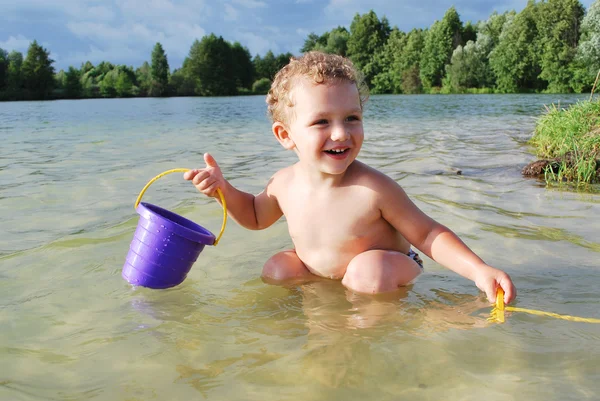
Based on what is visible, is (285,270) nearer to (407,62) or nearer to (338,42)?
(407,62)

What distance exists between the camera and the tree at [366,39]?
7638 centimetres

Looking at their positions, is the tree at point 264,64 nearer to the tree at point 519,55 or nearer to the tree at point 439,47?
the tree at point 439,47

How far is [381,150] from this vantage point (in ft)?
27.8

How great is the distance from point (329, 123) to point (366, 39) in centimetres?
7880

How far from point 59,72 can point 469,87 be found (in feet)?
156

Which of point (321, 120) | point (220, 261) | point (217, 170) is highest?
point (321, 120)

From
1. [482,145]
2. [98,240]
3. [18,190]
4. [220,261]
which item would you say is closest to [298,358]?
[220,261]

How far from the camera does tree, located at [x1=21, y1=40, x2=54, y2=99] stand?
5869cm

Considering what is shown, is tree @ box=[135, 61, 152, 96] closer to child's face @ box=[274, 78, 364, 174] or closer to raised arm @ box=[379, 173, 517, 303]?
child's face @ box=[274, 78, 364, 174]

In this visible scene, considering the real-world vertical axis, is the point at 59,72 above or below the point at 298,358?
above

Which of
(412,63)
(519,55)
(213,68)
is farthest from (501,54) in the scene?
(213,68)

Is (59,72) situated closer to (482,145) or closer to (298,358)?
(482,145)

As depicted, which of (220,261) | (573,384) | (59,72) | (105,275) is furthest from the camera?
(59,72)

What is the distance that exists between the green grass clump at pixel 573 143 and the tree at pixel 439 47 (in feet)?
181
